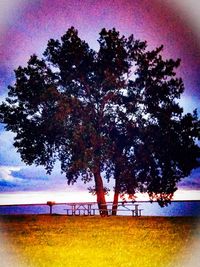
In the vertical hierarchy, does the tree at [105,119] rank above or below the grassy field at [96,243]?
above

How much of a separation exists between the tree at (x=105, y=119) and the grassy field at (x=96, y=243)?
159 cm

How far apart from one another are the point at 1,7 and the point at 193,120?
Answer: 665 cm

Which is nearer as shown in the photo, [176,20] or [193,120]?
[176,20]

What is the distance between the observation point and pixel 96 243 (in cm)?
1262

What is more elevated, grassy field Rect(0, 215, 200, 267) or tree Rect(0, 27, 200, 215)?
tree Rect(0, 27, 200, 215)

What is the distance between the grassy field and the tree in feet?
5.22

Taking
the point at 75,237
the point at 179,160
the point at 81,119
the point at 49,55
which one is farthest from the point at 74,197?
the point at 49,55

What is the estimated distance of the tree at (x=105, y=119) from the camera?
1562 cm

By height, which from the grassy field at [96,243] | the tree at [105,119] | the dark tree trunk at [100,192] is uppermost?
the tree at [105,119]

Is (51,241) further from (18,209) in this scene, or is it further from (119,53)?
(119,53)

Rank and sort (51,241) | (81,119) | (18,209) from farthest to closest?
(81,119)
(18,209)
(51,241)

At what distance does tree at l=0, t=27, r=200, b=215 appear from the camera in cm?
1562

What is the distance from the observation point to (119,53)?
57.8 feet

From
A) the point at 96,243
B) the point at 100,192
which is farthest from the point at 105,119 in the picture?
the point at 96,243
